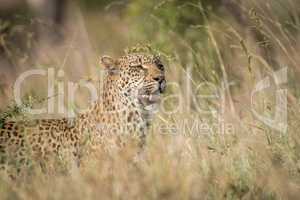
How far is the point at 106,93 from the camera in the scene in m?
7.72

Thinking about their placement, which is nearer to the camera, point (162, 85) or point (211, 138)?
point (211, 138)

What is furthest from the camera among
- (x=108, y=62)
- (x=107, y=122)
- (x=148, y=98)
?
(x=108, y=62)

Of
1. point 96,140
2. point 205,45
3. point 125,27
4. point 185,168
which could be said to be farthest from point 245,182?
point 125,27

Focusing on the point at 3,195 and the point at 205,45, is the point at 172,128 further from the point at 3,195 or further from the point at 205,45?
the point at 205,45

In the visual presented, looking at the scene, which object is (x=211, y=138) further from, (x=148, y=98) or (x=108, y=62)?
(x=108, y=62)

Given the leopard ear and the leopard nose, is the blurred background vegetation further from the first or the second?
the leopard ear

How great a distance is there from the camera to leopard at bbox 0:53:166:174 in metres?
7.46

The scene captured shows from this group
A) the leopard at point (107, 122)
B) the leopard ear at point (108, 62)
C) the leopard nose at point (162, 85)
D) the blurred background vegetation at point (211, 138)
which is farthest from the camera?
the leopard ear at point (108, 62)

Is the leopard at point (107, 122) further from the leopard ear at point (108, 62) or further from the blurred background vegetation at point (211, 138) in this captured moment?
the blurred background vegetation at point (211, 138)

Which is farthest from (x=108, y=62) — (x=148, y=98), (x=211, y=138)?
(x=211, y=138)

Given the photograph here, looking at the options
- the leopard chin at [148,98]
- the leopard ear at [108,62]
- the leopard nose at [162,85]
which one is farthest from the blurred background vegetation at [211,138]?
the leopard ear at [108,62]

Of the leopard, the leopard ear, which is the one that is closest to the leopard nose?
the leopard

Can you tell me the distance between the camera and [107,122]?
7.56 m

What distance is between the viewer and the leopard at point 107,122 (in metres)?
7.46
